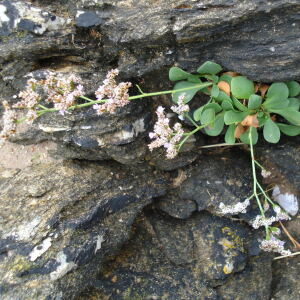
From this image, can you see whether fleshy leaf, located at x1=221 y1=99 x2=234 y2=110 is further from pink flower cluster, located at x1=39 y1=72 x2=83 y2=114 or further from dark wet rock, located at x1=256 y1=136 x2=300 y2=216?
pink flower cluster, located at x1=39 y1=72 x2=83 y2=114

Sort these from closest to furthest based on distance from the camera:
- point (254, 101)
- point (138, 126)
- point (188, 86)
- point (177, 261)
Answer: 1. point (254, 101)
2. point (188, 86)
3. point (138, 126)
4. point (177, 261)

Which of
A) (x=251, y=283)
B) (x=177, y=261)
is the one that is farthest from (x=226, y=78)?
(x=251, y=283)

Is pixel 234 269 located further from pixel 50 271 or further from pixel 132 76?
pixel 132 76

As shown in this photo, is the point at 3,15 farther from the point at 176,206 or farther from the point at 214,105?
the point at 176,206

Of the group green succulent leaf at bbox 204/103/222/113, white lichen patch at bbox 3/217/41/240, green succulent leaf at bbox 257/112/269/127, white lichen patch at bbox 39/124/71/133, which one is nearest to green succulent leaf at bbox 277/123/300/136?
green succulent leaf at bbox 257/112/269/127

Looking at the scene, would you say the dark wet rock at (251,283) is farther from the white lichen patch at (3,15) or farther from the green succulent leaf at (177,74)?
the white lichen patch at (3,15)
